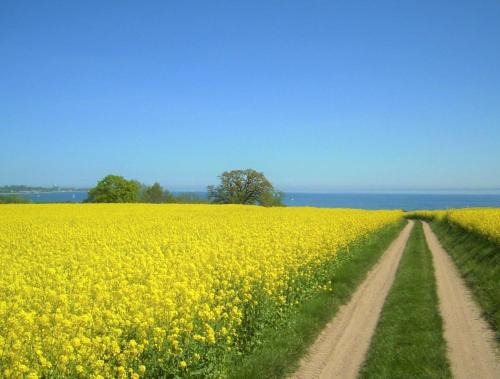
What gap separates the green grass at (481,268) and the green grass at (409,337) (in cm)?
123

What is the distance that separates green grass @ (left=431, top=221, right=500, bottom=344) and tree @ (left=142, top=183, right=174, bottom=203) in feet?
303

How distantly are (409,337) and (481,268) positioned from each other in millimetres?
9300

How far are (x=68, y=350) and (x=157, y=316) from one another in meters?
2.17

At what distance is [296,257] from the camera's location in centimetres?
1496

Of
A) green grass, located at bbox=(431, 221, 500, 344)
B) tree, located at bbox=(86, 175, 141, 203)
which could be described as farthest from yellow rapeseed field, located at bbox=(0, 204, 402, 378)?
tree, located at bbox=(86, 175, 141, 203)

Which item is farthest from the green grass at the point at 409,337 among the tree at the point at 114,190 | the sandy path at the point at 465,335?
the tree at the point at 114,190

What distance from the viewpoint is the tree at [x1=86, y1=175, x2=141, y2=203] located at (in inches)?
3179

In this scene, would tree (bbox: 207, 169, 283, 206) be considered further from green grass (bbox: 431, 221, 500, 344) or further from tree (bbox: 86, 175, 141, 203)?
green grass (bbox: 431, 221, 500, 344)

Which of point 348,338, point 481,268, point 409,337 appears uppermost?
point 481,268

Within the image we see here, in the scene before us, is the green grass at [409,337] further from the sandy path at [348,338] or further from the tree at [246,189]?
the tree at [246,189]

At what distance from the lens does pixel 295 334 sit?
9.82 metres

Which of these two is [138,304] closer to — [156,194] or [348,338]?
[348,338]

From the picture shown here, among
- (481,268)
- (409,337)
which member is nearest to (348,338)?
(409,337)

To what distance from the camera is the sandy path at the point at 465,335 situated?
27.5ft
